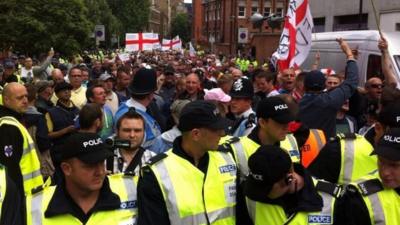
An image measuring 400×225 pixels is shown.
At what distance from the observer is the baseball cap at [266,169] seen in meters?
2.84

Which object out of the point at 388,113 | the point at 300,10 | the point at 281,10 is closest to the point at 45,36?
the point at 300,10

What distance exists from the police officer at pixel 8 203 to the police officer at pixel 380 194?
6.27 feet

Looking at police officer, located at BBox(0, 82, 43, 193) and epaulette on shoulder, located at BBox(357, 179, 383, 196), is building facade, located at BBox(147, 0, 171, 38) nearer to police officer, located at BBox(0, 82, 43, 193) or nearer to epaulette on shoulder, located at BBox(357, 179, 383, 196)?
police officer, located at BBox(0, 82, 43, 193)

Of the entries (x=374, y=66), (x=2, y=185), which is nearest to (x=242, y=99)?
(x=2, y=185)

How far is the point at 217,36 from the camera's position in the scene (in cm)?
8169

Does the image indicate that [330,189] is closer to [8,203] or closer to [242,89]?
[8,203]

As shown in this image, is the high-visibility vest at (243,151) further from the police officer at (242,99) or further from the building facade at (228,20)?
the building facade at (228,20)

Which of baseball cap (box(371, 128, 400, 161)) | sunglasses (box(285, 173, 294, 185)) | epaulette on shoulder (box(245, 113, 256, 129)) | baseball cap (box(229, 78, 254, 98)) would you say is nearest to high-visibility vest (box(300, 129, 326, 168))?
epaulette on shoulder (box(245, 113, 256, 129))

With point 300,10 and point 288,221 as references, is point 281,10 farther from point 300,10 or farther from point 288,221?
point 288,221

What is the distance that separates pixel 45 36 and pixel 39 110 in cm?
1823

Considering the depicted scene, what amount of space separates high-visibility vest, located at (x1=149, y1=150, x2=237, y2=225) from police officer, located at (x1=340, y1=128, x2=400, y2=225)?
705mm

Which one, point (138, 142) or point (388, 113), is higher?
point (388, 113)

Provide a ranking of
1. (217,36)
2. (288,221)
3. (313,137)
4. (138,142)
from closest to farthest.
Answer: (288,221), (138,142), (313,137), (217,36)

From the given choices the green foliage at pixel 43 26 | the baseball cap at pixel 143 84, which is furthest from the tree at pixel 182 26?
the baseball cap at pixel 143 84
